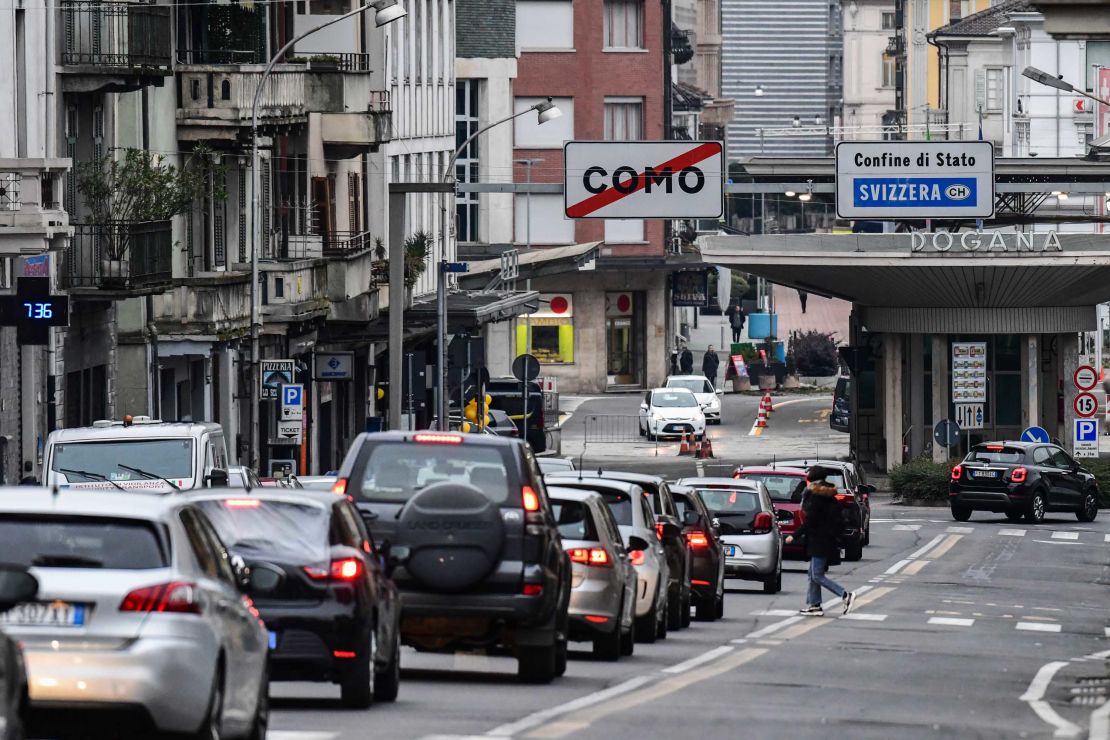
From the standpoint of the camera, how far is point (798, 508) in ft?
125

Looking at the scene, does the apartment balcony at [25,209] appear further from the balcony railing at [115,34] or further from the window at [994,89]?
the window at [994,89]

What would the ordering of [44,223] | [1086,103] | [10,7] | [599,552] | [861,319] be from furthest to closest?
[1086,103] → [861,319] → [10,7] → [44,223] → [599,552]

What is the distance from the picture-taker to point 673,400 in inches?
3056

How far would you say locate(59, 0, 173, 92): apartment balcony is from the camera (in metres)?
41.9

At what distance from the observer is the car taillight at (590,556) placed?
1992 cm

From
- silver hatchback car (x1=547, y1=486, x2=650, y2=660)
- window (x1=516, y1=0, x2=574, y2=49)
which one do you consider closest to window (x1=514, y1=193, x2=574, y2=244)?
window (x1=516, y1=0, x2=574, y2=49)

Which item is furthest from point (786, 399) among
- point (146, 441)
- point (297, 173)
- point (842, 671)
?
point (842, 671)

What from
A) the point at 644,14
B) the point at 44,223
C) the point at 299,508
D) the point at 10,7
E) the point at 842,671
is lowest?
the point at 842,671

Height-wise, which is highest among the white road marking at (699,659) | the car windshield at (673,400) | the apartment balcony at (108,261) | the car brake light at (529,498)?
the apartment balcony at (108,261)

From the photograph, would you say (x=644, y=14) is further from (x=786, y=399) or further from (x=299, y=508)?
(x=299, y=508)

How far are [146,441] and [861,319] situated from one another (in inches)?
1756

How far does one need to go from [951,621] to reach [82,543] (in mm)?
18077

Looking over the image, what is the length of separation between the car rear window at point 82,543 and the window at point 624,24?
89.1 metres

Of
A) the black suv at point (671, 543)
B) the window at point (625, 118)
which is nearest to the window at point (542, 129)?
the window at point (625, 118)
